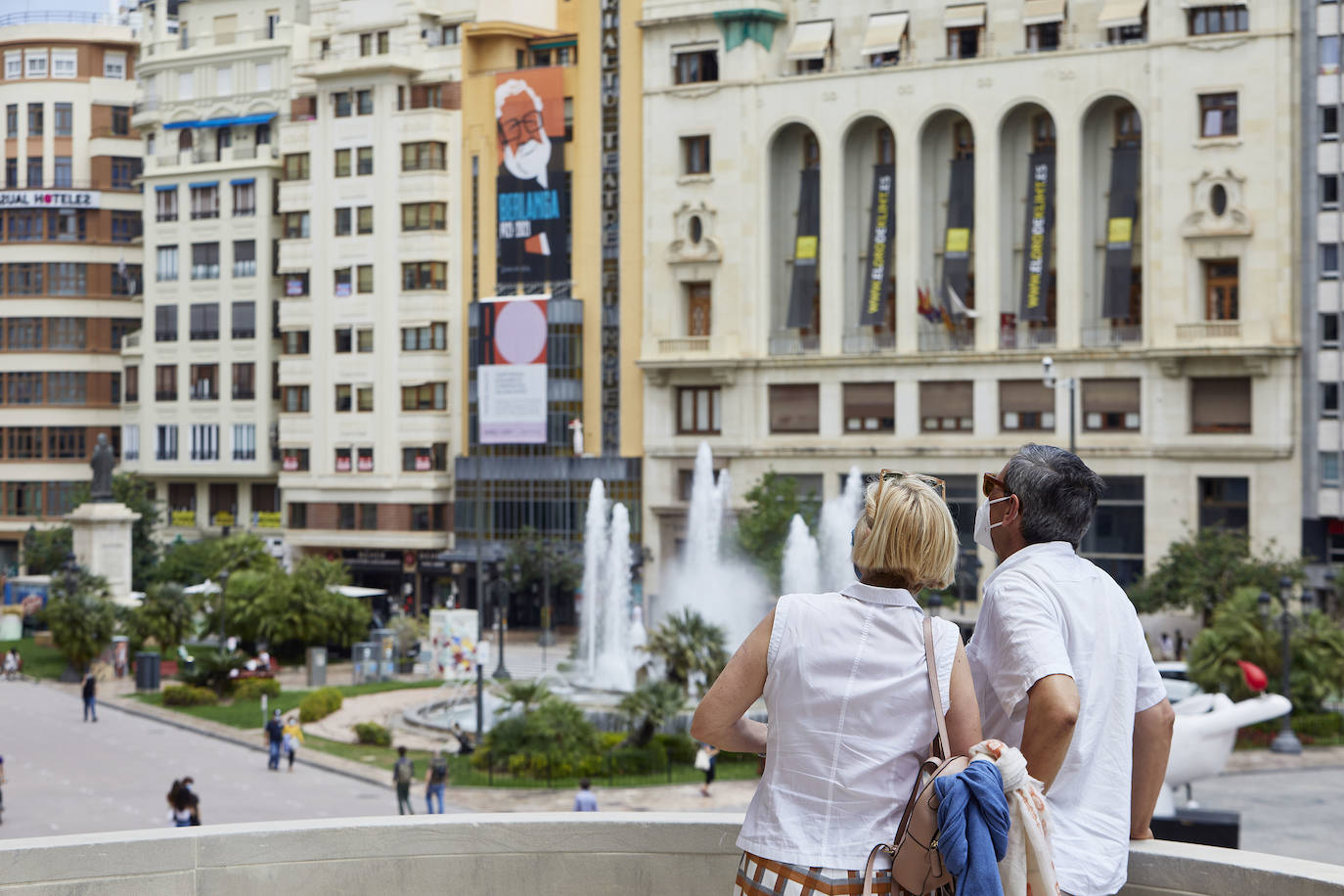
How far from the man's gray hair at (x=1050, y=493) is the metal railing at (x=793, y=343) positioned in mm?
56548

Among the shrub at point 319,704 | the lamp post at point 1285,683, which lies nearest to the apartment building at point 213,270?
the shrub at point 319,704

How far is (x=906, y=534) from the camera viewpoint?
4602 millimetres

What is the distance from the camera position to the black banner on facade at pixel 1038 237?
188 ft

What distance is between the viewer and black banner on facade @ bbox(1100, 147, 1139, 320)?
56000 mm

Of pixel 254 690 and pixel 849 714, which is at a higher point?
pixel 849 714

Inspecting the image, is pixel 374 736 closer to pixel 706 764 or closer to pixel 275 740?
pixel 275 740

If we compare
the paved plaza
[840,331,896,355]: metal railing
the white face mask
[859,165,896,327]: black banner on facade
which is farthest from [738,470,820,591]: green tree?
the white face mask

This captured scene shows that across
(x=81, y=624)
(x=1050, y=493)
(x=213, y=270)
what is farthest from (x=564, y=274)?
(x=1050, y=493)

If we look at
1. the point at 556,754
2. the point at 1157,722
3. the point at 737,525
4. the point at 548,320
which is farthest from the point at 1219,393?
the point at 1157,722

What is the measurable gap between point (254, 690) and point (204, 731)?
4975 mm

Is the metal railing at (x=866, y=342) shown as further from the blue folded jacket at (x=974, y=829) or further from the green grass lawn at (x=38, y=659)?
the blue folded jacket at (x=974, y=829)

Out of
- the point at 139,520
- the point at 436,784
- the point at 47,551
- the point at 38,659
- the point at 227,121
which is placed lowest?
the point at 38,659

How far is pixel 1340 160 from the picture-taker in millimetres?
52812

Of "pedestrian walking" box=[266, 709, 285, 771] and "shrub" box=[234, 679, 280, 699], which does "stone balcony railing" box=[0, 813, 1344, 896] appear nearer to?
"pedestrian walking" box=[266, 709, 285, 771]
